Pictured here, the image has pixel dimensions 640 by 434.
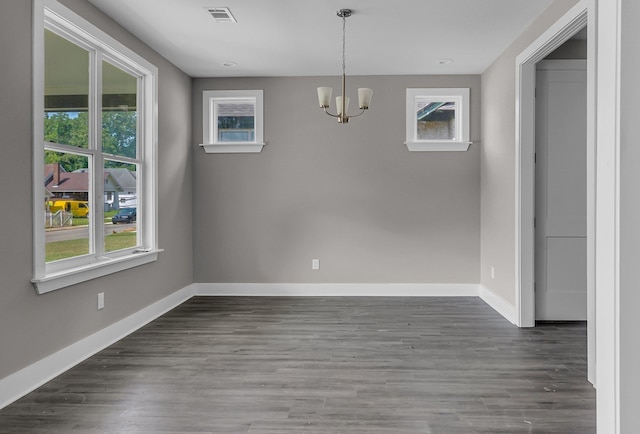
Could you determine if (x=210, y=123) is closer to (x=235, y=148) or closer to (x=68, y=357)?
(x=235, y=148)

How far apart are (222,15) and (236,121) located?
200cm

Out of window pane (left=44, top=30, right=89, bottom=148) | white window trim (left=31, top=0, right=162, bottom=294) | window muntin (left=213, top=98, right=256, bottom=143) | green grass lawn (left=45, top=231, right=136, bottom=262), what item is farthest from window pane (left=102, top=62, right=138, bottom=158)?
window muntin (left=213, top=98, right=256, bottom=143)

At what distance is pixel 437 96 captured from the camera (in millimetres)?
5277

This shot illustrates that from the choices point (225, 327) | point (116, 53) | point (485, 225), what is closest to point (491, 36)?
point (485, 225)

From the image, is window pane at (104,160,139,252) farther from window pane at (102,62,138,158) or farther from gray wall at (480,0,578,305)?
gray wall at (480,0,578,305)

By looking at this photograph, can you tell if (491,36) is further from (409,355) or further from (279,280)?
(279,280)

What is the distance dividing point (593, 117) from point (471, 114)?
258cm

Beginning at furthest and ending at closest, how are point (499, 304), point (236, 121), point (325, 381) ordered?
point (236, 121) → point (499, 304) → point (325, 381)

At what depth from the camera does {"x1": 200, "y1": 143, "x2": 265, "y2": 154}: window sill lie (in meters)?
5.30

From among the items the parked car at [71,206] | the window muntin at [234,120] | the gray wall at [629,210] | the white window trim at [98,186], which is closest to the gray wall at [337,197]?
the window muntin at [234,120]

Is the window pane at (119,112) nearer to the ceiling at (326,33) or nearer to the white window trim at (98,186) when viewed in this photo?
the white window trim at (98,186)

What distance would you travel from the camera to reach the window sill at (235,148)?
5.30 meters

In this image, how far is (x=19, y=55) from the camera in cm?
254

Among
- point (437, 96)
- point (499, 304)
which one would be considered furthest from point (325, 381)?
point (437, 96)
